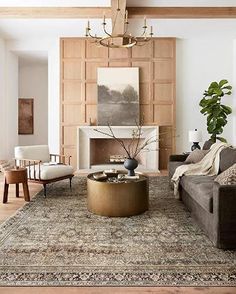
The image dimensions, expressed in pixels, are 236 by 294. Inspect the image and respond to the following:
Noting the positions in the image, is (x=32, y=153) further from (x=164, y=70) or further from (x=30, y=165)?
(x=164, y=70)

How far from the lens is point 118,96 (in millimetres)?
7723

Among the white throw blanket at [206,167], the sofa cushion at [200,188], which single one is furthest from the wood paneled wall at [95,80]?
the sofa cushion at [200,188]

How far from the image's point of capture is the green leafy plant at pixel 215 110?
23.6ft

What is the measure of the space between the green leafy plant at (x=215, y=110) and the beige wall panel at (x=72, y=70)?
3.11m

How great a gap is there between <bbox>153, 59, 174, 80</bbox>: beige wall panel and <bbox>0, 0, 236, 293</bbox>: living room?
26 mm

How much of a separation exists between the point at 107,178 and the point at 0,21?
4530mm

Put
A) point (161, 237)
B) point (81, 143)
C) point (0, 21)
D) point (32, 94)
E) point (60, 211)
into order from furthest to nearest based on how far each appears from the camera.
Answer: point (32, 94)
point (81, 143)
point (0, 21)
point (60, 211)
point (161, 237)

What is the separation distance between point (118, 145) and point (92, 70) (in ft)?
6.65

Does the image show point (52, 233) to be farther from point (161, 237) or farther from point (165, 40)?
point (165, 40)

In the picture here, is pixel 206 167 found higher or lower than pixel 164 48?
lower

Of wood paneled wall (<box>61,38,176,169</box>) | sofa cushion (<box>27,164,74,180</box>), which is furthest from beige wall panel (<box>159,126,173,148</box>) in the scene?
sofa cushion (<box>27,164,74,180</box>)

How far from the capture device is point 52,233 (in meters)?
3.40

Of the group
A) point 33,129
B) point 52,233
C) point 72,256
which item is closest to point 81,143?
point 33,129

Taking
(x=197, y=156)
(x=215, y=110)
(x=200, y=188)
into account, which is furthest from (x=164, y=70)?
(x=200, y=188)
